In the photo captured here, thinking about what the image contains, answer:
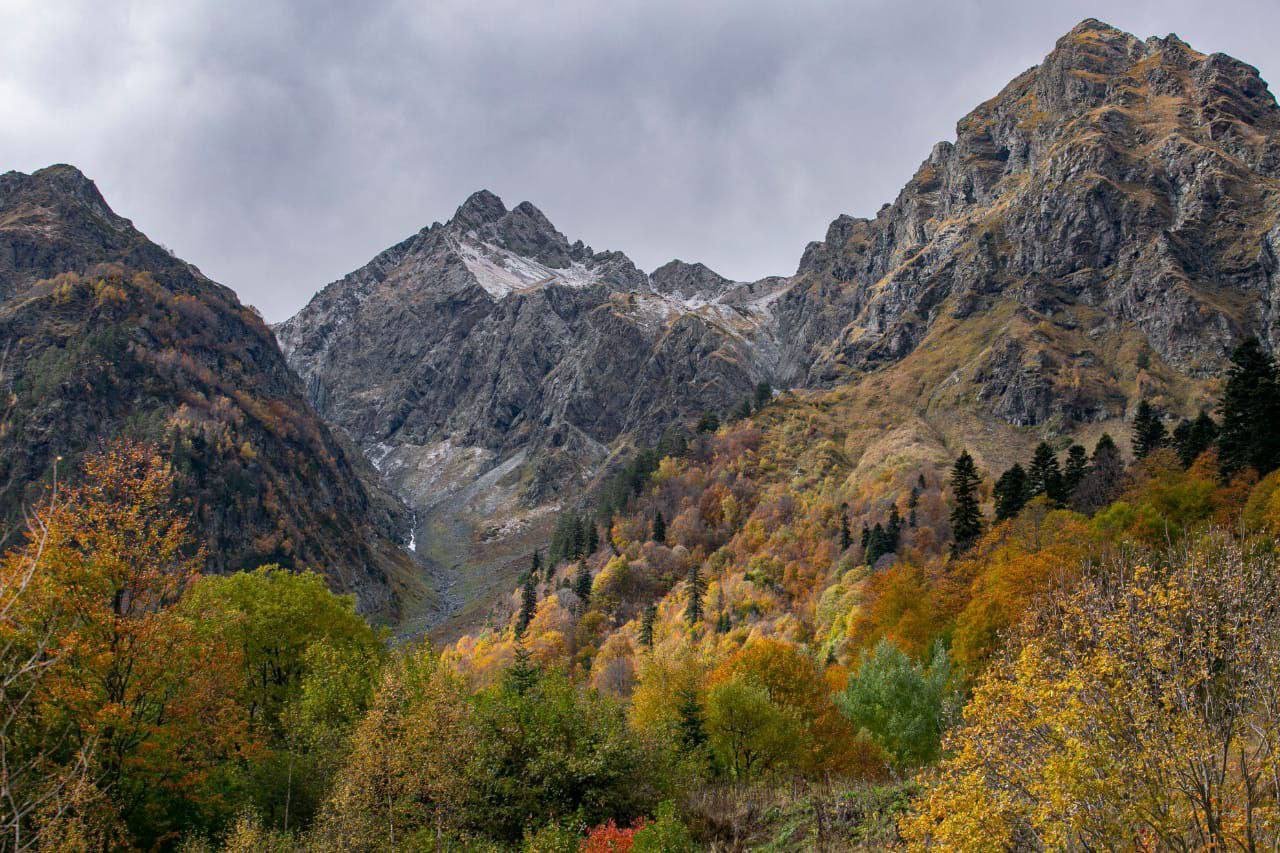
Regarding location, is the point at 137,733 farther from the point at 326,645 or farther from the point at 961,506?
the point at 961,506

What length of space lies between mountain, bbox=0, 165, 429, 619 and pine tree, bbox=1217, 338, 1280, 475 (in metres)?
148

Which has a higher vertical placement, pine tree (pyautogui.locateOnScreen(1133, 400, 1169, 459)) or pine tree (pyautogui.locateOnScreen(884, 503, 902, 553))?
pine tree (pyautogui.locateOnScreen(1133, 400, 1169, 459))

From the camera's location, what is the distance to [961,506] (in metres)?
72.6

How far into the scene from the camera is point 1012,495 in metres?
69.8

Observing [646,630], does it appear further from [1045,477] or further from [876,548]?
[1045,477]

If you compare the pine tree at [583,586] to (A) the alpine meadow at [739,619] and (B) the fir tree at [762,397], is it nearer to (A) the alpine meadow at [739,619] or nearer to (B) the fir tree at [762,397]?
(A) the alpine meadow at [739,619]

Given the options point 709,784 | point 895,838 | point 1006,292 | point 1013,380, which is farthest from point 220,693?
point 1006,292

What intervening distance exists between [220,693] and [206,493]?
434ft

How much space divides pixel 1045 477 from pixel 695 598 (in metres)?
44.6

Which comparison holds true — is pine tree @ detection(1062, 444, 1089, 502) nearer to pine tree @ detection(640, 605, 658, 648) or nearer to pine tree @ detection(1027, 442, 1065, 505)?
pine tree @ detection(1027, 442, 1065, 505)

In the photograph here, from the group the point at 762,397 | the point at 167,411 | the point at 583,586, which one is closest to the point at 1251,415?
the point at 583,586

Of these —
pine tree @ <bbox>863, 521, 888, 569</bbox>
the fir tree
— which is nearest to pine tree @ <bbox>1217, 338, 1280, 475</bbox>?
pine tree @ <bbox>863, 521, 888, 569</bbox>

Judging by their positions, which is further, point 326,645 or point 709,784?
point 326,645

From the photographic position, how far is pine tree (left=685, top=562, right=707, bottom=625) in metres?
90.5
